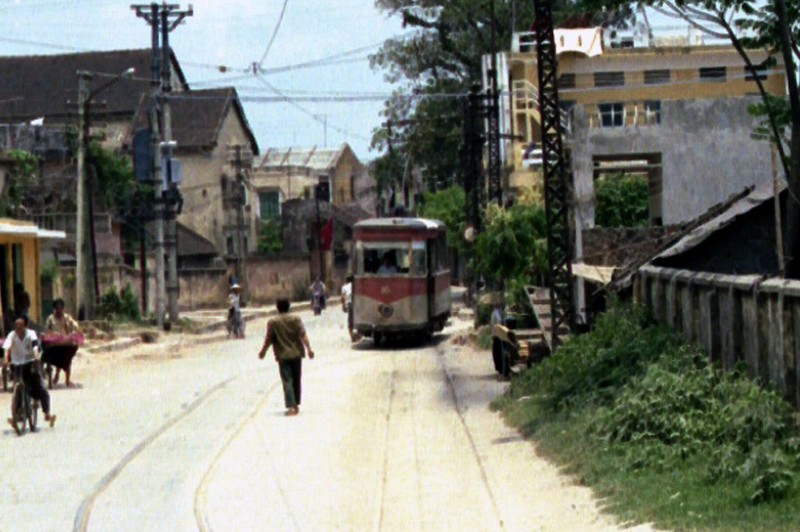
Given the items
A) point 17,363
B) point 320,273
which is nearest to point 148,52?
point 320,273

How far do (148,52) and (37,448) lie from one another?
65684mm

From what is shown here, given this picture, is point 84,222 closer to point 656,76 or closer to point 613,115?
point 613,115

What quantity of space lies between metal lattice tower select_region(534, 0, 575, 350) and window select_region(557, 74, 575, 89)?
3133 cm

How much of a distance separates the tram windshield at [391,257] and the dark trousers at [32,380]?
17051 mm

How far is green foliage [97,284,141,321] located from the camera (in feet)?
165

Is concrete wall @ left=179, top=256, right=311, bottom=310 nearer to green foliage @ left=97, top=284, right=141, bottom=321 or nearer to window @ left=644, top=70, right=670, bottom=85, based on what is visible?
green foliage @ left=97, top=284, right=141, bottom=321

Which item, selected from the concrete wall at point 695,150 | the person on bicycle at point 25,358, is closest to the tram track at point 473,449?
the person on bicycle at point 25,358

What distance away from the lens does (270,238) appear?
89.2 metres

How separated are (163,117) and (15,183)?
200 inches

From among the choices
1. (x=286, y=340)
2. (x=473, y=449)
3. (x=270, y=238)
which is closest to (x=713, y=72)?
(x=286, y=340)

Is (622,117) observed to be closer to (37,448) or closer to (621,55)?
(621,55)

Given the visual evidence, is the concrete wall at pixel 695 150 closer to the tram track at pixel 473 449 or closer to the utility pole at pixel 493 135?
the tram track at pixel 473 449

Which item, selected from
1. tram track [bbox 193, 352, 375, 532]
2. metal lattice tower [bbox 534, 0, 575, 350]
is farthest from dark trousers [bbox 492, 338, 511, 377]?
tram track [bbox 193, 352, 375, 532]

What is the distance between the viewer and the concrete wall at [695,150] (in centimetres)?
3412
